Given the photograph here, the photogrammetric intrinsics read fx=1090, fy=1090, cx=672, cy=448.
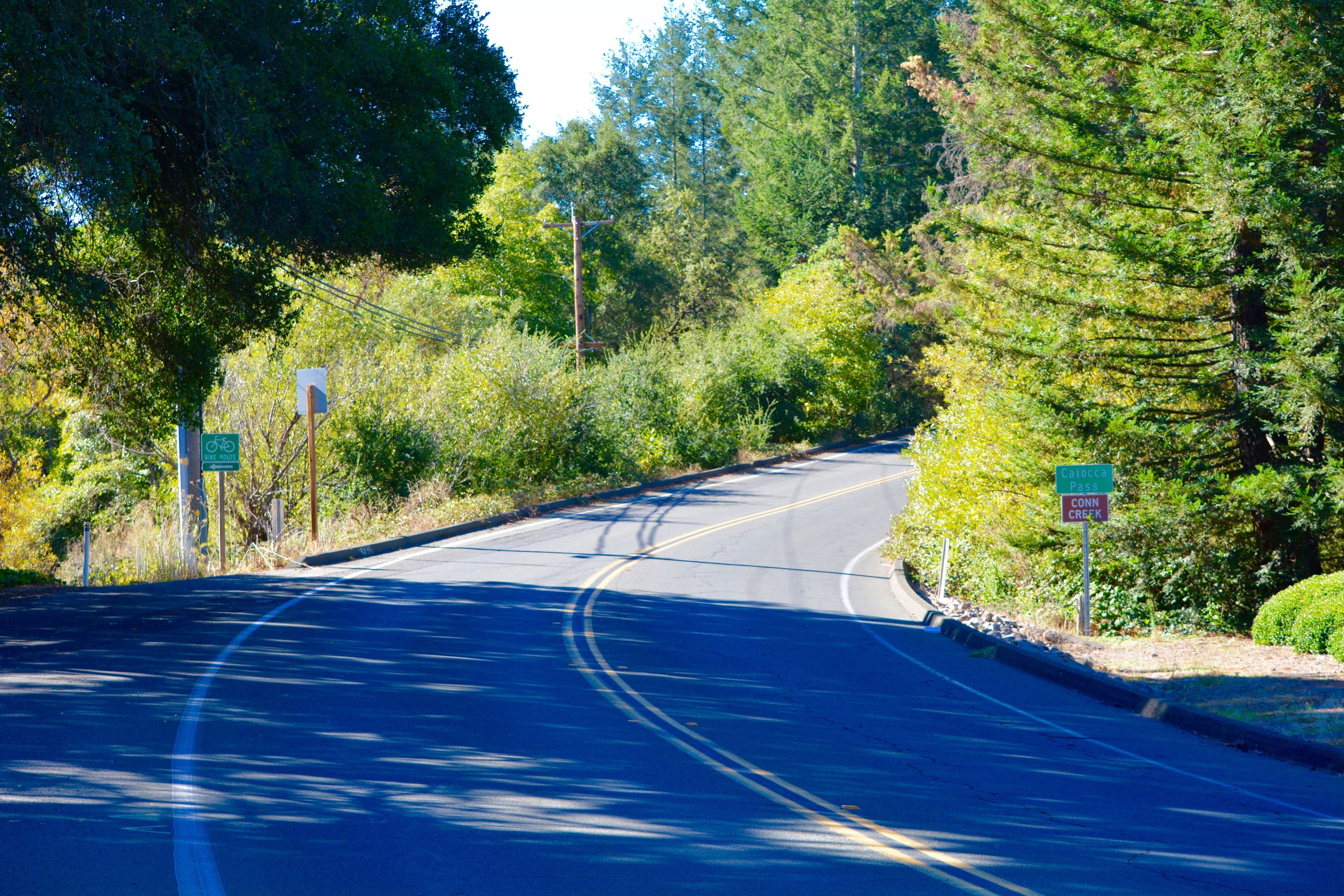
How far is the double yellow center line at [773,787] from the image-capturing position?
5.52 metres

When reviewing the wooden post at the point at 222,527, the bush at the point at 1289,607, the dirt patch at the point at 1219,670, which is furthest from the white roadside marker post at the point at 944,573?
the wooden post at the point at 222,527

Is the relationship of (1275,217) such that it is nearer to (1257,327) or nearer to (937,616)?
(1257,327)

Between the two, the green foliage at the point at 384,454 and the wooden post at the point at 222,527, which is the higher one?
the green foliage at the point at 384,454

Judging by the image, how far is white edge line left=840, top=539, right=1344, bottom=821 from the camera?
6.98m

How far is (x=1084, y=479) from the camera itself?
14344 millimetres

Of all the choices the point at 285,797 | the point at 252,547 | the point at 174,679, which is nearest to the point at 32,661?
the point at 174,679

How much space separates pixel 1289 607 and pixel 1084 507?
2.58 m

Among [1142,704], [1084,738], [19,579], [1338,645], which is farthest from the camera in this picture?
[19,579]

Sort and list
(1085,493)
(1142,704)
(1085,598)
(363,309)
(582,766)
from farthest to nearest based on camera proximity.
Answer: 1. (363,309)
2. (1085,598)
3. (1085,493)
4. (1142,704)
5. (582,766)

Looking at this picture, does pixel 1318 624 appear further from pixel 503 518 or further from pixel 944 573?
pixel 503 518

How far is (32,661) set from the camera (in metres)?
10.3

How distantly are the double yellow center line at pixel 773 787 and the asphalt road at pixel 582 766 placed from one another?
0.03 metres

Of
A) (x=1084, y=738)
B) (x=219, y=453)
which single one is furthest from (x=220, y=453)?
(x=1084, y=738)

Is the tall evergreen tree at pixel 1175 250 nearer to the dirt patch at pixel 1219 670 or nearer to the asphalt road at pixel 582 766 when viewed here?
the dirt patch at pixel 1219 670
